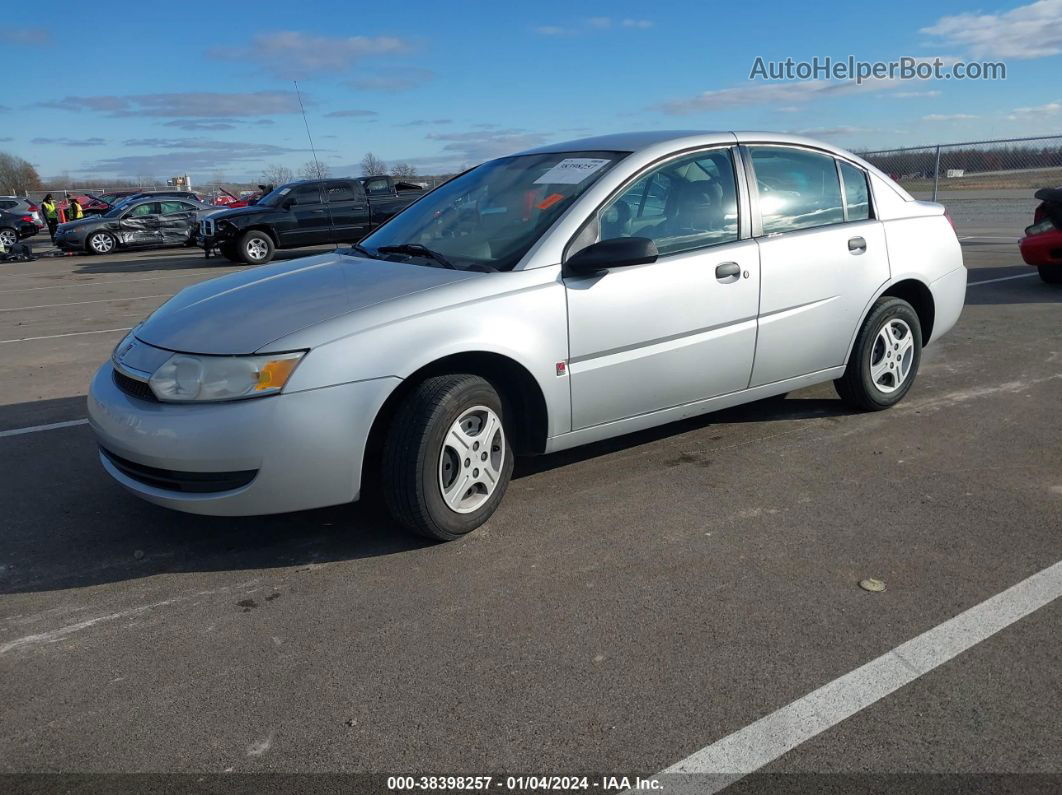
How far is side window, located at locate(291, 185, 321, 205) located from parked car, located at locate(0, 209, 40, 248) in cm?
1167

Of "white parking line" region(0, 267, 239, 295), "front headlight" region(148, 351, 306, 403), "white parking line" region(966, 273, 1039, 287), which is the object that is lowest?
"white parking line" region(966, 273, 1039, 287)

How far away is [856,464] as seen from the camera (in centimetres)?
459

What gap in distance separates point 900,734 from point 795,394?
12.0 ft

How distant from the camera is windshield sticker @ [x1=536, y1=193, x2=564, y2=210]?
421 centimetres

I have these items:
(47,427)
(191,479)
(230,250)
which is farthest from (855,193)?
(230,250)

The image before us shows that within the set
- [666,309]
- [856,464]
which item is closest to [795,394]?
[856,464]

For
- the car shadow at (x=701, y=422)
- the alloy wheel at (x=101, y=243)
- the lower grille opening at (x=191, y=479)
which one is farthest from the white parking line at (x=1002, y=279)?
the alloy wheel at (x=101, y=243)

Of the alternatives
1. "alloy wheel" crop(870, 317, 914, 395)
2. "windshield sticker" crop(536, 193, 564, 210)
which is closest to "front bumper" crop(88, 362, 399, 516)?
"windshield sticker" crop(536, 193, 564, 210)

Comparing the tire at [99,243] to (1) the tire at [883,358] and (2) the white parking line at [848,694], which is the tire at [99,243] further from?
(2) the white parking line at [848,694]

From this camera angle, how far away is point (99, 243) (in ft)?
75.8

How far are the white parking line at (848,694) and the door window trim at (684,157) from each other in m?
2.01

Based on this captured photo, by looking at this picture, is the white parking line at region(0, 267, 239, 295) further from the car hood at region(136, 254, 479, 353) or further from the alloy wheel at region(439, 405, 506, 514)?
the alloy wheel at region(439, 405, 506, 514)

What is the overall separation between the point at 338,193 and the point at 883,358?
15194 mm

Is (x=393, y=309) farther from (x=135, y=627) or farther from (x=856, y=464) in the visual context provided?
(x=856, y=464)
